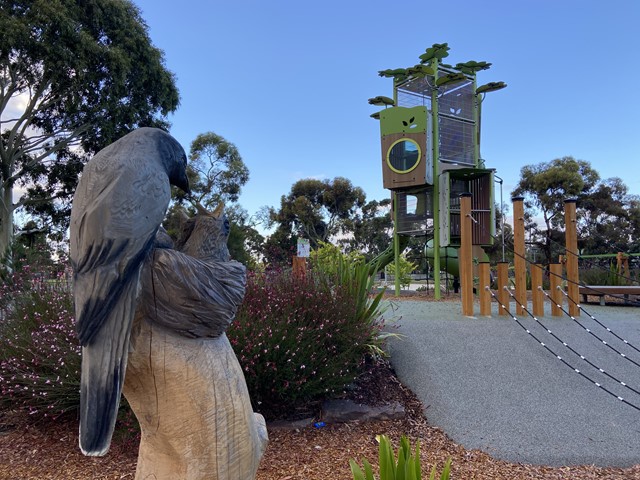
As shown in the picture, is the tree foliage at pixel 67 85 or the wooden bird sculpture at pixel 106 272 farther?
the tree foliage at pixel 67 85

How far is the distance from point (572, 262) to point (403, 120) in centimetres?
501

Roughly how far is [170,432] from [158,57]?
1644 centimetres

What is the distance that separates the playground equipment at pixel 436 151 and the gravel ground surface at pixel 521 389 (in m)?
4.51

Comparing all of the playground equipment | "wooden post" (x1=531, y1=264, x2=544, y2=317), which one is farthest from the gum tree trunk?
"wooden post" (x1=531, y1=264, x2=544, y2=317)

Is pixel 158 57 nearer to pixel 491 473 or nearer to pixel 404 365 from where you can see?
pixel 404 365

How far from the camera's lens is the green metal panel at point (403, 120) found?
10.6 metres

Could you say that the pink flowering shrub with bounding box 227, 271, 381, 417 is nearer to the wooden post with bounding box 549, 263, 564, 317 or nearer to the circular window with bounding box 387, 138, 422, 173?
the wooden post with bounding box 549, 263, 564, 317

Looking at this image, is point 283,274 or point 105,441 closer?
point 105,441

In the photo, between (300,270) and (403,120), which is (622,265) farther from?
(300,270)

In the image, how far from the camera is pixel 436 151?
442 inches

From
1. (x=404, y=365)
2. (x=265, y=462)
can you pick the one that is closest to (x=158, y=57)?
(x=404, y=365)

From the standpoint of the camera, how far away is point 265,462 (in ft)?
11.3

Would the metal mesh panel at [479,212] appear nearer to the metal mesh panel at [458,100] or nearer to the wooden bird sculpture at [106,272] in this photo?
the metal mesh panel at [458,100]

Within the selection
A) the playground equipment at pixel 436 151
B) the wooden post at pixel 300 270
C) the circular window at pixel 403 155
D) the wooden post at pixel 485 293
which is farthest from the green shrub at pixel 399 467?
the circular window at pixel 403 155
